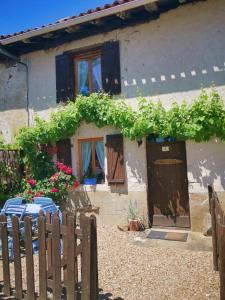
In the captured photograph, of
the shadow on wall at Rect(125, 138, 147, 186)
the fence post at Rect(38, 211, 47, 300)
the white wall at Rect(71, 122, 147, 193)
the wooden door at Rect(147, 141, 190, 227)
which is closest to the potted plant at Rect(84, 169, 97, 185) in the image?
the white wall at Rect(71, 122, 147, 193)

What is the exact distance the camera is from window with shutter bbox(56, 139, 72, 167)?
7.96 metres

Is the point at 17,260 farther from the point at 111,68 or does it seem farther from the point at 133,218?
the point at 111,68

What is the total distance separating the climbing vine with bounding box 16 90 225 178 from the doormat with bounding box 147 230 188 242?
7.52 ft

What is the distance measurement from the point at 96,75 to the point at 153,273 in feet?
18.5

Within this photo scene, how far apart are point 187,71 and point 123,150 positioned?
257 cm

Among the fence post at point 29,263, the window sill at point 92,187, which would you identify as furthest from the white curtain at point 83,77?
the fence post at point 29,263

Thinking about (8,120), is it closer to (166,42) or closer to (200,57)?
(166,42)

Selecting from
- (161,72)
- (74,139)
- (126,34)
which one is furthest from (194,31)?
(74,139)

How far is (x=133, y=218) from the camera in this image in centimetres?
707

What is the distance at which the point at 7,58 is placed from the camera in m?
9.17

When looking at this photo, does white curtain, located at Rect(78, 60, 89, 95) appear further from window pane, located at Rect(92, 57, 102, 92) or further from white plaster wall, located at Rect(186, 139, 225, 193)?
white plaster wall, located at Rect(186, 139, 225, 193)

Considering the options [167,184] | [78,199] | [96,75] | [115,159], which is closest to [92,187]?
[78,199]

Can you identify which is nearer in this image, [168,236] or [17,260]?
[17,260]

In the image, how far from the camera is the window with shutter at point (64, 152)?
26.1 feet
